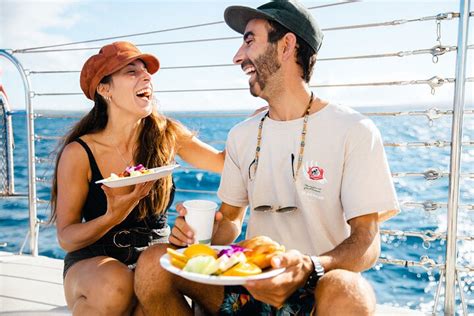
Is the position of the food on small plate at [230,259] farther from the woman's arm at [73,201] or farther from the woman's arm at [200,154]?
the woman's arm at [200,154]

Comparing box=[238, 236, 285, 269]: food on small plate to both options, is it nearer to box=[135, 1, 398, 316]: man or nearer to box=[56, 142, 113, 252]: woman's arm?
box=[135, 1, 398, 316]: man

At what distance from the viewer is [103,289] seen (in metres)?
1.70

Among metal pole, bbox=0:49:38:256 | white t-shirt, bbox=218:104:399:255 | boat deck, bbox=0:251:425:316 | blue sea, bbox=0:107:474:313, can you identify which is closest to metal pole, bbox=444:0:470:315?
blue sea, bbox=0:107:474:313

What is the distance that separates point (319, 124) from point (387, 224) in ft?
33.0

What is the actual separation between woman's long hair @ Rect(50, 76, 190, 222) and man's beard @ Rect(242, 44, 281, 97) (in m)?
0.56

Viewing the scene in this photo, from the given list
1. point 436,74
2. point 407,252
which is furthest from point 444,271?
point 407,252

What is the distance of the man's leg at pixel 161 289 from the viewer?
61.7 inches

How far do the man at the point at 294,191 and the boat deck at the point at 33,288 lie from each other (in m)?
0.77

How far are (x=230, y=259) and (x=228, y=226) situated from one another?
0.62 m

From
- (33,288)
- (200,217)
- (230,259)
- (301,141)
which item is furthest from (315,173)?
(33,288)

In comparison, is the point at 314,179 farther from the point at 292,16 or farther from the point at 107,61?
the point at 107,61

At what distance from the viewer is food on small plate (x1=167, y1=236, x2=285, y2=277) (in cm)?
128

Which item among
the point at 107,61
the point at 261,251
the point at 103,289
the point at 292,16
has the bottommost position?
the point at 103,289

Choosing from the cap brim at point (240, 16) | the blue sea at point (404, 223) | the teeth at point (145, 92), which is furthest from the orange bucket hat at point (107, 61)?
the cap brim at point (240, 16)
